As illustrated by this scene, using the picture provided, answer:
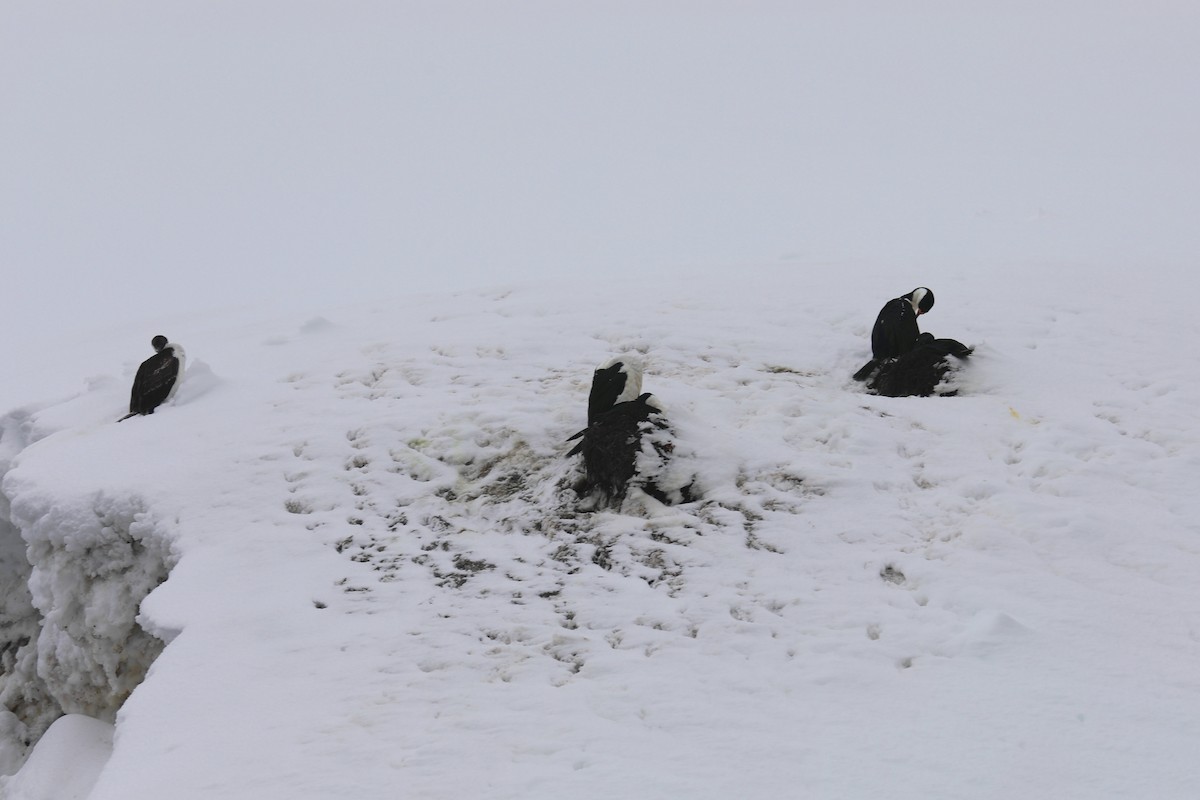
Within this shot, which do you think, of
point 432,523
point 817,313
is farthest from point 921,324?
point 432,523

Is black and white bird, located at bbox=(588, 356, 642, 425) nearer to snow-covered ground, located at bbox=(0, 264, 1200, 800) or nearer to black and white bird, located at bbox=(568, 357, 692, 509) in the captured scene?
black and white bird, located at bbox=(568, 357, 692, 509)

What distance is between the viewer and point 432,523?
626 centimetres

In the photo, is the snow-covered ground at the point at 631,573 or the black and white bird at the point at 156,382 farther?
the black and white bird at the point at 156,382

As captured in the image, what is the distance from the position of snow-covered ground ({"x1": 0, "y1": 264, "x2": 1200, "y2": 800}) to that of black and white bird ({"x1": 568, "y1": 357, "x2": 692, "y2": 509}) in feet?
0.53

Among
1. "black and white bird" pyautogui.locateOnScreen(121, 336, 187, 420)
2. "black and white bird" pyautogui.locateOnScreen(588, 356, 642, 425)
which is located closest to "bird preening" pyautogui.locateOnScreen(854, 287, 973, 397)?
"black and white bird" pyautogui.locateOnScreen(588, 356, 642, 425)

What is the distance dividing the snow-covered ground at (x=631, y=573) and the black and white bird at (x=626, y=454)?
0.53 ft

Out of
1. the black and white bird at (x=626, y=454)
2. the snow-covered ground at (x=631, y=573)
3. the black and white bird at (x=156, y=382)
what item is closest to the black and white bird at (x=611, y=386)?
the black and white bird at (x=626, y=454)

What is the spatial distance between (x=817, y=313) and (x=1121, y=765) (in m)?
6.50

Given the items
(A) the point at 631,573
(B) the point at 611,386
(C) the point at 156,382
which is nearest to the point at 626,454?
(B) the point at 611,386

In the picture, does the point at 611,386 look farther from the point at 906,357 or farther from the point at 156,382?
the point at 156,382

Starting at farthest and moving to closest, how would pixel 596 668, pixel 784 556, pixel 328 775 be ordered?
pixel 784 556 → pixel 596 668 → pixel 328 775

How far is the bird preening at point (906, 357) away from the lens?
7945 millimetres

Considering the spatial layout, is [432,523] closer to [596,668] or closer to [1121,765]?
[596,668]

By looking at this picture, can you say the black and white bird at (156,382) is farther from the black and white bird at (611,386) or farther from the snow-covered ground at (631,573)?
the black and white bird at (611,386)
